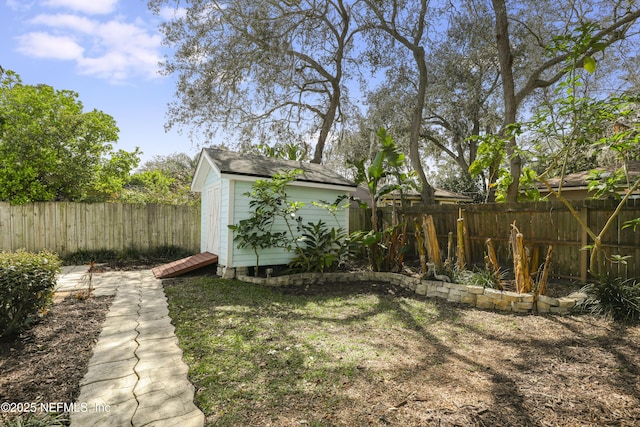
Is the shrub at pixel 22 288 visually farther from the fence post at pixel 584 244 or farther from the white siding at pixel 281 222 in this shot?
the fence post at pixel 584 244

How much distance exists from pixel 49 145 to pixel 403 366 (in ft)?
36.6

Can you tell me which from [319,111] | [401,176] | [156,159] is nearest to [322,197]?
[401,176]

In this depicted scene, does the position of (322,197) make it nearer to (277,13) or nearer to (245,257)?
(245,257)

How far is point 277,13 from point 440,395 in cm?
1140

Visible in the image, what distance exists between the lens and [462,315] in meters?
4.88

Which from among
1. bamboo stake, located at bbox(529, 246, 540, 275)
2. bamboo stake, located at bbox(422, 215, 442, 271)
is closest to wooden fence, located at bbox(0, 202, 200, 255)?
bamboo stake, located at bbox(422, 215, 442, 271)

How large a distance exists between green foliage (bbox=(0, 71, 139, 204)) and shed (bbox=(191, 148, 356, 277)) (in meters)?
3.85

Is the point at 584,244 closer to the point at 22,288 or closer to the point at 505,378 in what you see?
the point at 505,378

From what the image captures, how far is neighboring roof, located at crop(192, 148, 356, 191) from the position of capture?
7223 millimetres

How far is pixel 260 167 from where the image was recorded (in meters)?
7.84

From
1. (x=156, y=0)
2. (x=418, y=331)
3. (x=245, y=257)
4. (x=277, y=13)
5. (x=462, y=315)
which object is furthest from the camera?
(x=277, y=13)

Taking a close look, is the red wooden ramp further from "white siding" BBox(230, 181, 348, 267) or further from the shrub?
the shrub

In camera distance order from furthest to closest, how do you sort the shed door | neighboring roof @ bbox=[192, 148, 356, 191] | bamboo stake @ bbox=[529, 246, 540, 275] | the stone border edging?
the shed door, neighboring roof @ bbox=[192, 148, 356, 191], bamboo stake @ bbox=[529, 246, 540, 275], the stone border edging

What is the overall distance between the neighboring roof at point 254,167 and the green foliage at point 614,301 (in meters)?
5.42
